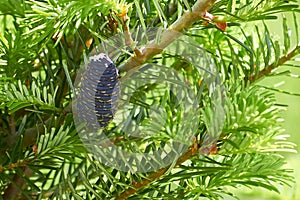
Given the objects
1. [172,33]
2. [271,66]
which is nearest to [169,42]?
[172,33]

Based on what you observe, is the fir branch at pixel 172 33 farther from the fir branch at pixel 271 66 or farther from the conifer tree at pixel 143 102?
the fir branch at pixel 271 66

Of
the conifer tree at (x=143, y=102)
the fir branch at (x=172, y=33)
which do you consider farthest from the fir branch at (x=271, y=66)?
the fir branch at (x=172, y=33)

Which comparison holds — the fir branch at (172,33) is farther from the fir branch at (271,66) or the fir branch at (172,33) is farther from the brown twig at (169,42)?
the fir branch at (271,66)

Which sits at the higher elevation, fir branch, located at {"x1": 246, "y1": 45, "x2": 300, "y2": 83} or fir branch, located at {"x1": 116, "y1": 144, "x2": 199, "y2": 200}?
fir branch, located at {"x1": 246, "y1": 45, "x2": 300, "y2": 83}

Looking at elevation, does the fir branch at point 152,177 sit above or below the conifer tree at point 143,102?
below

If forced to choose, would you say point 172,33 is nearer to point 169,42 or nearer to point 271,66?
point 169,42

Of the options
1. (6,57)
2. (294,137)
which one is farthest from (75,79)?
(294,137)

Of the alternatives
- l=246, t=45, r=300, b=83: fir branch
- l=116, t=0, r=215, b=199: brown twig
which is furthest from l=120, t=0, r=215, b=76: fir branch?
l=246, t=45, r=300, b=83: fir branch

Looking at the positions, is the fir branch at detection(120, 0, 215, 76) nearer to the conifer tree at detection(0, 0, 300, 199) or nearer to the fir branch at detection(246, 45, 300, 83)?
the conifer tree at detection(0, 0, 300, 199)
